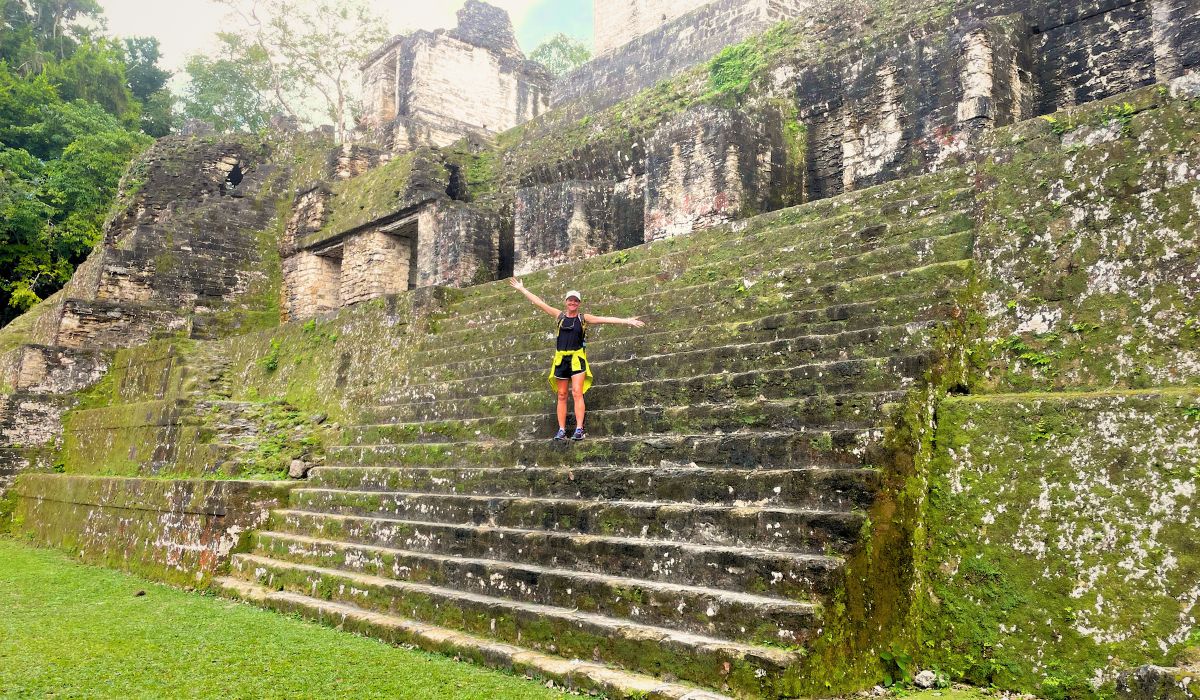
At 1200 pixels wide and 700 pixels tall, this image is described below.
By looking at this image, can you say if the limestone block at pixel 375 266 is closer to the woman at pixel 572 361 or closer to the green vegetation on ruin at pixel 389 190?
the green vegetation on ruin at pixel 389 190

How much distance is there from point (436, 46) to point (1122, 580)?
72.1 feet

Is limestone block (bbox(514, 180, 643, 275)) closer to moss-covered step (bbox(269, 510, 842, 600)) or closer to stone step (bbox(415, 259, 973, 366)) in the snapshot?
stone step (bbox(415, 259, 973, 366))

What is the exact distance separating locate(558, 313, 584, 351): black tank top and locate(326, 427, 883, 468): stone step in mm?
639

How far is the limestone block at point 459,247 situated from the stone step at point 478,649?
5264mm

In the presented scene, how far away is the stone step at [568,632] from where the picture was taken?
3246 millimetres

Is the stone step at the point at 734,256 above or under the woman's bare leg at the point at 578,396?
above

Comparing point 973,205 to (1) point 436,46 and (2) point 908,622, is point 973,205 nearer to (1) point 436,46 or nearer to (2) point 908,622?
(2) point 908,622

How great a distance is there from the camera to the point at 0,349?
14.0m

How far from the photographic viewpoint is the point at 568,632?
3.91 meters

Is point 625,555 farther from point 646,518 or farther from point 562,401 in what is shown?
point 562,401

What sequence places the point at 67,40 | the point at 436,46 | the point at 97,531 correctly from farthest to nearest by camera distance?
the point at 67,40 < the point at 436,46 < the point at 97,531

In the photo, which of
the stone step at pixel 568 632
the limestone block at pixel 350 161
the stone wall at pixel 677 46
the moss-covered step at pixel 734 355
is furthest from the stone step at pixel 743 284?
the limestone block at pixel 350 161

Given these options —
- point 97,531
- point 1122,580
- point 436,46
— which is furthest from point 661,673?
point 436,46

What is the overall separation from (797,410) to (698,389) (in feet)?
2.78
